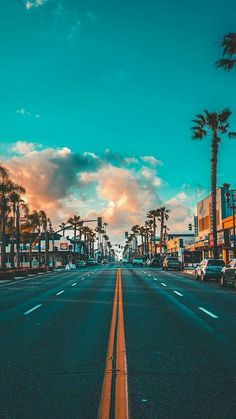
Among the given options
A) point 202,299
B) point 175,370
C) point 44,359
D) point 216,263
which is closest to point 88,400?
point 175,370

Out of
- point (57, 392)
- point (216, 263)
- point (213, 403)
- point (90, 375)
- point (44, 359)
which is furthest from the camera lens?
point (216, 263)

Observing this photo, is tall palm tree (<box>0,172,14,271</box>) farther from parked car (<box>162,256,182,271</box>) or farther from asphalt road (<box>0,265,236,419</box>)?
asphalt road (<box>0,265,236,419</box>)

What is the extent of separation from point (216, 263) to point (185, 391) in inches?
1162

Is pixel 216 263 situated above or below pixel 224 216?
below

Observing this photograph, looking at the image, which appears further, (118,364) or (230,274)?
(230,274)

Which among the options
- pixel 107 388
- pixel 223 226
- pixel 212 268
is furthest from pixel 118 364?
pixel 223 226

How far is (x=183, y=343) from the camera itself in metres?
9.35

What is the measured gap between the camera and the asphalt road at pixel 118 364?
5359 millimetres

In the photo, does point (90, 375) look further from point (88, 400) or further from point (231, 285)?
point (231, 285)

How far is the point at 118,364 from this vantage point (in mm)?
7477

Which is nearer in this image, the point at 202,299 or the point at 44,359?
the point at 44,359

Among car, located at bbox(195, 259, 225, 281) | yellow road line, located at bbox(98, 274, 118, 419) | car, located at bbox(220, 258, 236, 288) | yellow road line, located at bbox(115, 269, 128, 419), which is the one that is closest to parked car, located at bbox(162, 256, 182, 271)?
car, located at bbox(195, 259, 225, 281)

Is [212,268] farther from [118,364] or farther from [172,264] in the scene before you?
[172,264]

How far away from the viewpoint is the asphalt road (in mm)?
5359
